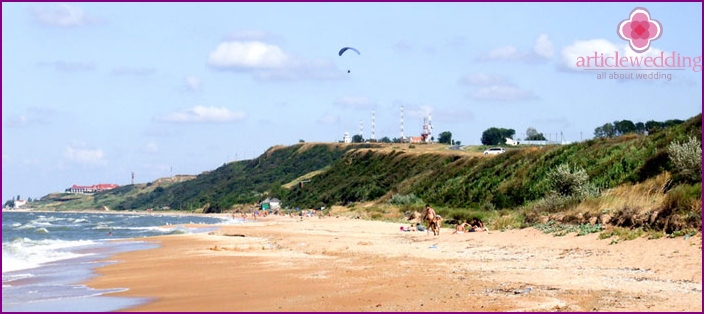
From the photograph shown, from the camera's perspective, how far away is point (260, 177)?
158 m

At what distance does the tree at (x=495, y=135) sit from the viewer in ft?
461

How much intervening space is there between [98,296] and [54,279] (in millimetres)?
4441

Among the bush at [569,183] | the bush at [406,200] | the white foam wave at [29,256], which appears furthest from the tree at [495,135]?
the white foam wave at [29,256]

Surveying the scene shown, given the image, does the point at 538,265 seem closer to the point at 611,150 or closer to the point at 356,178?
the point at 611,150

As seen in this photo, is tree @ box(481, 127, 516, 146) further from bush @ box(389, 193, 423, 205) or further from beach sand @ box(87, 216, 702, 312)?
beach sand @ box(87, 216, 702, 312)

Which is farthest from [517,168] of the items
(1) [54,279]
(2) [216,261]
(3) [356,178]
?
(3) [356,178]

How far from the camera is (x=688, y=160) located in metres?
23.7

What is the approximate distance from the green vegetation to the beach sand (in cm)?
186

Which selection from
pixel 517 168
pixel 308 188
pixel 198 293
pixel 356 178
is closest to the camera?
pixel 198 293

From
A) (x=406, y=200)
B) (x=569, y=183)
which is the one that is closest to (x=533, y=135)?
(x=406, y=200)

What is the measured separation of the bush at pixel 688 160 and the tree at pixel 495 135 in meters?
114

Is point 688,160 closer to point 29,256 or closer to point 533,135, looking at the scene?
point 29,256

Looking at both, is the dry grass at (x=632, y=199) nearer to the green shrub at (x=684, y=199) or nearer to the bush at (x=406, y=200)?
the green shrub at (x=684, y=199)

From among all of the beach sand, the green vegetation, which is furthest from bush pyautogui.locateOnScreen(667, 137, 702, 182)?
the beach sand
